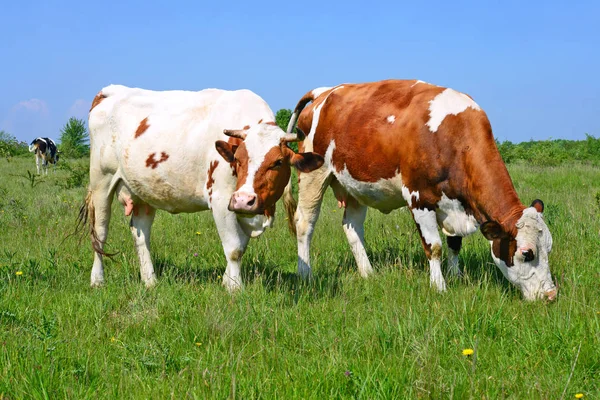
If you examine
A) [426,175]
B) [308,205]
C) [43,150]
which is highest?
[426,175]

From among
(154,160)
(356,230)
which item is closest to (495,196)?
(356,230)

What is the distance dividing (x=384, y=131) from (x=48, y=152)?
25.3 metres

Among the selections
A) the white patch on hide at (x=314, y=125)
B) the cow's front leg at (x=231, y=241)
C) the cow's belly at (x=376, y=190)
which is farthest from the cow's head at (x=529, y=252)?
the white patch on hide at (x=314, y=125)

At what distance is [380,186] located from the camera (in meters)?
6.71

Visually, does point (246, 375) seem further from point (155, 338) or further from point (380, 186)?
point (380, 186)

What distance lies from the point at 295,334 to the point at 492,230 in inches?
83.7

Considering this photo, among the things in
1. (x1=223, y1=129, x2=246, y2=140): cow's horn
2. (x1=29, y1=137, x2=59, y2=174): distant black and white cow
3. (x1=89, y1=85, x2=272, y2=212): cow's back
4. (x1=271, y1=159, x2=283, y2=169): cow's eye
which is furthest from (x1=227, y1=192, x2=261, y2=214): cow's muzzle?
(x1=29, y1=137, x2=59, y2=174): distant black and white cow

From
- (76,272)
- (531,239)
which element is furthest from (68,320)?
(531,239)

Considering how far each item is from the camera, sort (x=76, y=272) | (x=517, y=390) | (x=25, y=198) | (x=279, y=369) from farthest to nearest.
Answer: (x=25, y=198) < (x=76, y=272) < (x=279, y=369) < (x=517, y=390)

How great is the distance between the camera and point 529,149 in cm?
3259

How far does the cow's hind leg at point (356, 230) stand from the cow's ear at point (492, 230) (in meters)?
1.92

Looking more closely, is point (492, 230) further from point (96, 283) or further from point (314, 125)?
point (96, 283)

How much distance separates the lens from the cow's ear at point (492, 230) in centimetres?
548

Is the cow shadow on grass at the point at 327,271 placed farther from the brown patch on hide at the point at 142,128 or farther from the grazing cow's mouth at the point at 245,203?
the brown patch on hide at the point at 142,128
